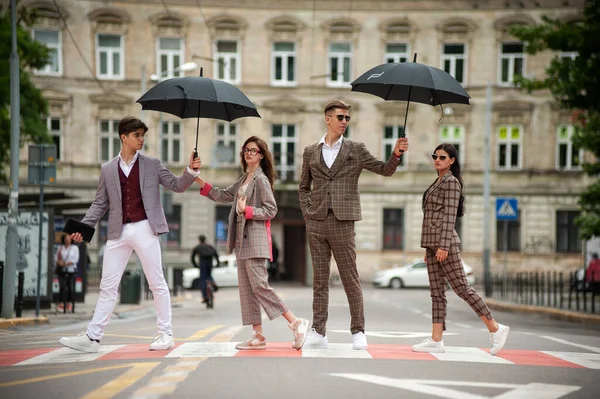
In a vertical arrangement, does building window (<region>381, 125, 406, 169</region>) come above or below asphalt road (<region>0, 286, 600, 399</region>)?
above

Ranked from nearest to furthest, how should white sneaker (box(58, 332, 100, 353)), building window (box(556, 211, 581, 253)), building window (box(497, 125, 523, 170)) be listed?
1. white sneaker (box(58, 332, 100, 353))
2. building window (box(556, 211, 581, 253))
3. building window (box(497, 125, 523, 170))

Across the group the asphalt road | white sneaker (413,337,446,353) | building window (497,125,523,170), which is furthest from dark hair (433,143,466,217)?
building window (497,125,523,170)

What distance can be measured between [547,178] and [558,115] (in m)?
2.78

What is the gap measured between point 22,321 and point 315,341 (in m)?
8.27

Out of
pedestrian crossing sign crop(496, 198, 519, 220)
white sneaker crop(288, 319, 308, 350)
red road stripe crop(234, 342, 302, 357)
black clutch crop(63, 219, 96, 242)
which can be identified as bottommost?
red road stripe crop(234, 342, 302, 357)

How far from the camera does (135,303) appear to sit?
2478cm

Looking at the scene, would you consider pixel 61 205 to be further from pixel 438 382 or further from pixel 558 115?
pixel 558 115

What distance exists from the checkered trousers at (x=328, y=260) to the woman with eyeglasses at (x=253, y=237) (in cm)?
25

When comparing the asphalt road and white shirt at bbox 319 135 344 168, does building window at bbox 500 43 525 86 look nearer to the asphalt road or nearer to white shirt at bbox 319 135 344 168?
the asphalt road

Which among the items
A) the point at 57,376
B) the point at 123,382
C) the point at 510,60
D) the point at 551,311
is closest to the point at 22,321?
the point at 57,376

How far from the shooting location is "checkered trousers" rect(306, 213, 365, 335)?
30.2ft

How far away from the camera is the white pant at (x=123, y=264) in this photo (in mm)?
9156

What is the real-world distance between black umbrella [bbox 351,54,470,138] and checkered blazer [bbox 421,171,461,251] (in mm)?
721

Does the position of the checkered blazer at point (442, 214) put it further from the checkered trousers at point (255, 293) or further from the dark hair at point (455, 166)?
the checkered trousers at point (255, 293)
